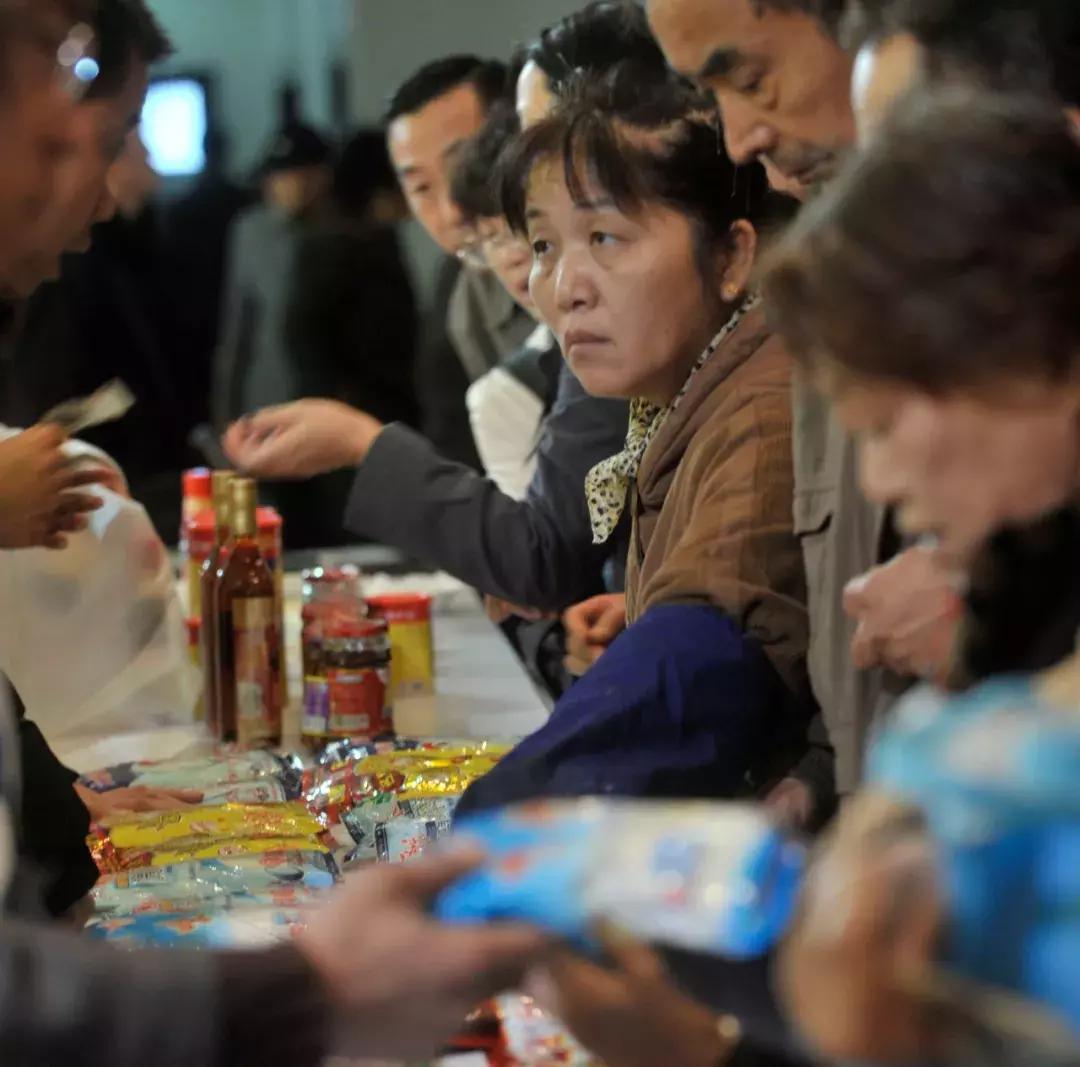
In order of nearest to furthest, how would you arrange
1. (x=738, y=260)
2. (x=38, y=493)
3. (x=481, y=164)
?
(x=738, y=260) < (x=38, y=493) < (x=481, y=164)

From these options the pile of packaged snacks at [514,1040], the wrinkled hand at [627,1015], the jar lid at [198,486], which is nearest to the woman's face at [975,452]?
the wrinkled hand at [627,1015]

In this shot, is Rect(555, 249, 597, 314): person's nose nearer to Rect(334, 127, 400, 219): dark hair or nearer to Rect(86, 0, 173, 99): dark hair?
Rect(86, 0, 173, 99): dark hair

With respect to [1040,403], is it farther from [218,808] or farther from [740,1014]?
[218,808]

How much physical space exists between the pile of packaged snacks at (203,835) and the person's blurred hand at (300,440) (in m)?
0.54

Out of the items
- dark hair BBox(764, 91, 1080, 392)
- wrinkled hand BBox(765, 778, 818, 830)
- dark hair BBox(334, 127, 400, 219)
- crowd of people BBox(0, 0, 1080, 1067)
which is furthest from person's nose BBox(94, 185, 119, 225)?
dark hair BBox(334, 127, 400, 219)

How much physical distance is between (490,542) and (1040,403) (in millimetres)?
1273

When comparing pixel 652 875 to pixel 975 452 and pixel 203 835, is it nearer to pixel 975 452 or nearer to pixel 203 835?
pixel 975 452

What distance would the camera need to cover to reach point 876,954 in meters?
0.55

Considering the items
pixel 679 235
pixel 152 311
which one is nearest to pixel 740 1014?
pixel 679 235

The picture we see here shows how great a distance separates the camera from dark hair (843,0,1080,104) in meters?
0.79

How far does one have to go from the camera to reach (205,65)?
16.5 ft

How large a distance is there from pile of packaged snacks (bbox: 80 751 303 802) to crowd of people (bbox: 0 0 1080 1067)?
0.21 feet

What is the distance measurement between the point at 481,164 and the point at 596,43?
0.60m

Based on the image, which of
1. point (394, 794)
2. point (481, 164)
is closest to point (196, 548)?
point (481, 164)
